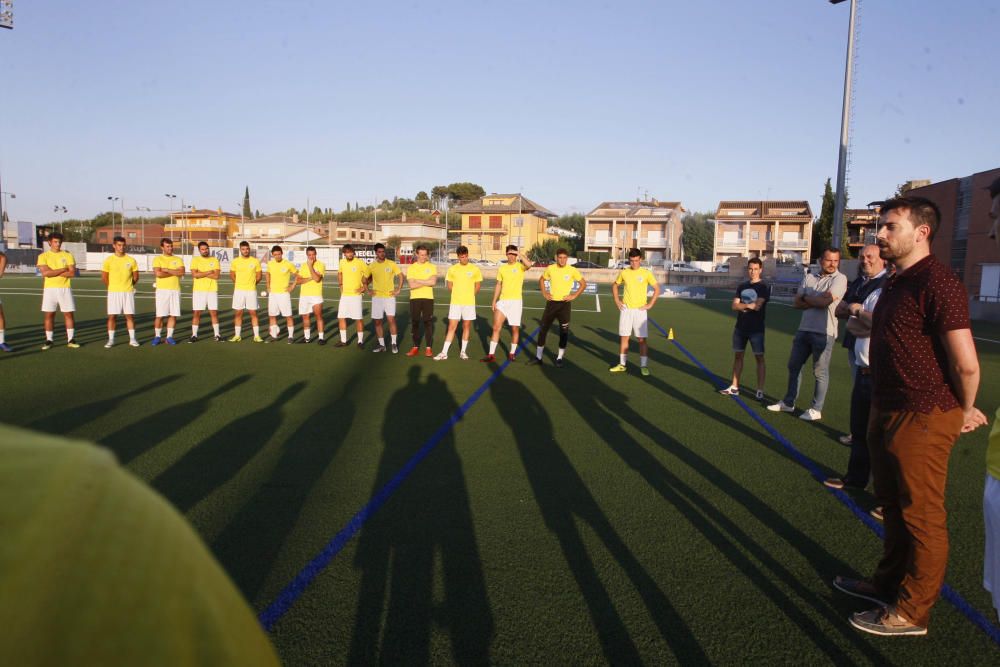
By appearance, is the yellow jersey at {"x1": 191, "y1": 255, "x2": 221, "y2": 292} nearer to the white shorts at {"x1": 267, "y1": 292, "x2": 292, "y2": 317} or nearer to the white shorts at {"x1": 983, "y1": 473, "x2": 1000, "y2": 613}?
the white shorts at {"x1": 267, "y1": 292, "x2": 292, "y2": 317}

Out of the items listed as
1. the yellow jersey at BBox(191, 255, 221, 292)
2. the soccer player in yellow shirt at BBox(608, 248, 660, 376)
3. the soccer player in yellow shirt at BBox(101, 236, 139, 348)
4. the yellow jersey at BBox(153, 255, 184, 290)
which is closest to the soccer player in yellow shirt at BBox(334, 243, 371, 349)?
the yellow jersey at BBox(191, 255, 221, 292)

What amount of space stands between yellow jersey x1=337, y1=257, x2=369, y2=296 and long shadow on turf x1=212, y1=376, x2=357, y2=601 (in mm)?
6247

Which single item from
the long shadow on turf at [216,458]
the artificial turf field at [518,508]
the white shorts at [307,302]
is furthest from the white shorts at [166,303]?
the long shadow on turf at [216,458]

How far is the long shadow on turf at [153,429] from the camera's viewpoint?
5.78 m

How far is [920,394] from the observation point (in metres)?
3.23

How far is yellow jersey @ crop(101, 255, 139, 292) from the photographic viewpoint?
11703mm

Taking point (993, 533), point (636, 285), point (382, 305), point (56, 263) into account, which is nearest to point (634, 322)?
point (636, 285)

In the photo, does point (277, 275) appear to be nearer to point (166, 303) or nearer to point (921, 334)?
point (166, 303)

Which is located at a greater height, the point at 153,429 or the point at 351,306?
the point at 351,306

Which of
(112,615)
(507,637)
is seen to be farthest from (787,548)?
(112,615)

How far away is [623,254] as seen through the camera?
2527 inches

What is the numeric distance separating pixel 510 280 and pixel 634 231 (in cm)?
5710

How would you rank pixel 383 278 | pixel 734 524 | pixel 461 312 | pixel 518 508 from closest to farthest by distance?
pixel 734 524 < pixel 518 508 < pixel 461 312 < pixel 383 278

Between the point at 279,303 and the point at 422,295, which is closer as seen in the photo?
the point at 422,295
